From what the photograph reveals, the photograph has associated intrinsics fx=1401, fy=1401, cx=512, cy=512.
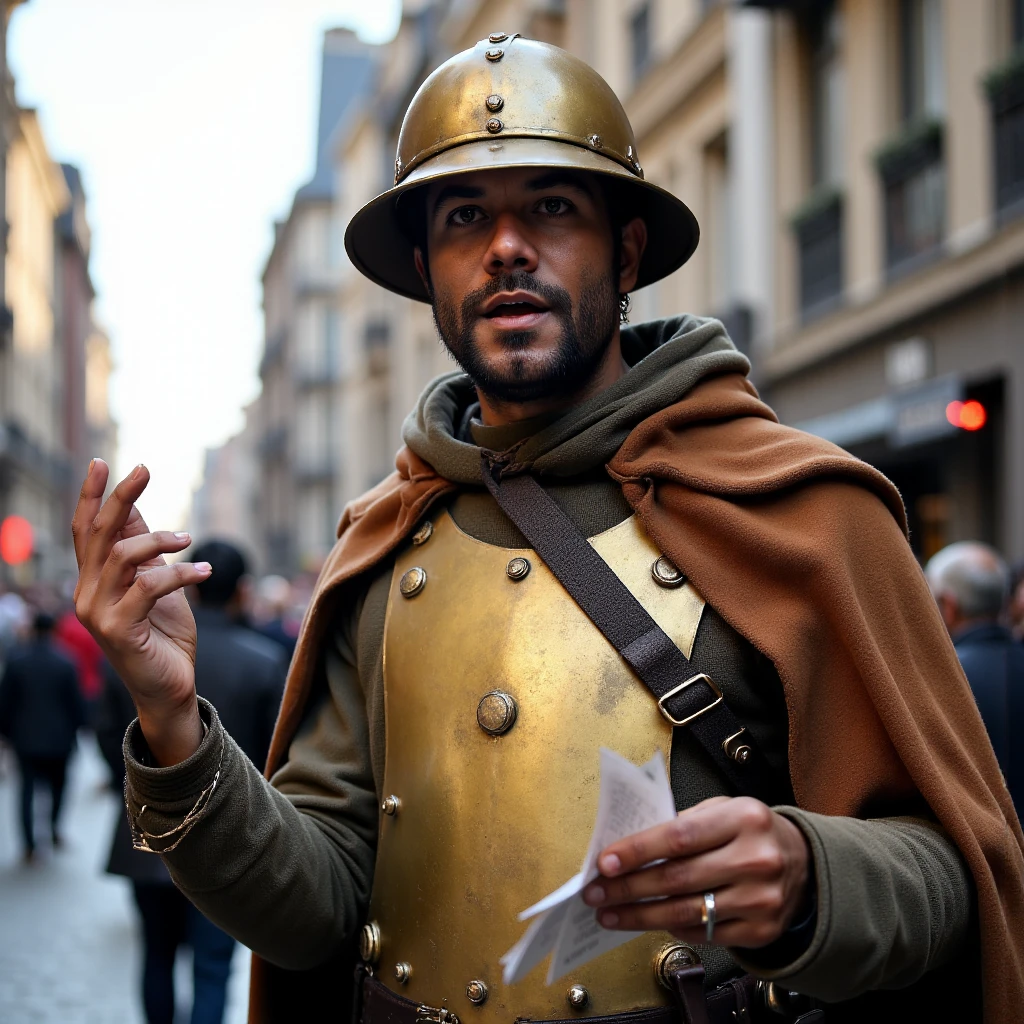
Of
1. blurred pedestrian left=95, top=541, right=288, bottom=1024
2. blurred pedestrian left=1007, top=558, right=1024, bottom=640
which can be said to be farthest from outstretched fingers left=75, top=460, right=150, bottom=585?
blurred pedestrian left=1007, top=558, right=1024, bottom=640

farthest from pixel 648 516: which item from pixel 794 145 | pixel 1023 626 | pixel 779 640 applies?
pixel 794 145

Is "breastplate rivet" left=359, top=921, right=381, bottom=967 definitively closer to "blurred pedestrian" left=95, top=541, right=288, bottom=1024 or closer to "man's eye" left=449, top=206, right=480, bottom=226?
"man's eye" left=449, top=206, right=480, bottom=226

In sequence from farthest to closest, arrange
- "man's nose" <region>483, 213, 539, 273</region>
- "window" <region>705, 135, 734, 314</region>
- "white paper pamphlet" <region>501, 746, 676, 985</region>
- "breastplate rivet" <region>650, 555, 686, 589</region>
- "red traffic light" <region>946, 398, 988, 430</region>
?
"window" <region>705, 135, 734, 314</region> → "red traffic light" <region>946, 398, 988, 430</region> → "man's nose" <region>483, 213, 539, 273</region> → "breastplate rivet" <region>650, 555, 686, 589</region> → "white paper pamphlet" <region>501, 746, 676, 985</region>

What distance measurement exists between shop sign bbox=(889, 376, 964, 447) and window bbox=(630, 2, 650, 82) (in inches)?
298

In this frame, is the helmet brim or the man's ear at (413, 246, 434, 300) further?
the man's ear at (413, 246, 434, 300)

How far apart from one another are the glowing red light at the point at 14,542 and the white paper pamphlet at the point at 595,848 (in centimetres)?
3027

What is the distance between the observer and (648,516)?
2.19m

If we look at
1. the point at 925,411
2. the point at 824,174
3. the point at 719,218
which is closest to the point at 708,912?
the point at 925,411

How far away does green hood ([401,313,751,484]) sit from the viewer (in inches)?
90.1

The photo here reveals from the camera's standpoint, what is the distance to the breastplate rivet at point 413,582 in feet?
7.70

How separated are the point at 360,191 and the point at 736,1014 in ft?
118

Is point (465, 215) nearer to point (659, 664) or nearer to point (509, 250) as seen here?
point (509, 250)

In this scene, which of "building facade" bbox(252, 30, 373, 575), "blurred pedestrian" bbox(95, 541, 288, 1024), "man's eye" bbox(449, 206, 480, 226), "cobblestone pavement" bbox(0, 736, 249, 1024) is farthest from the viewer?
"building facade" bbox(252, 30, 373, 575)

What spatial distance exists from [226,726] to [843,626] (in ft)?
12.0
